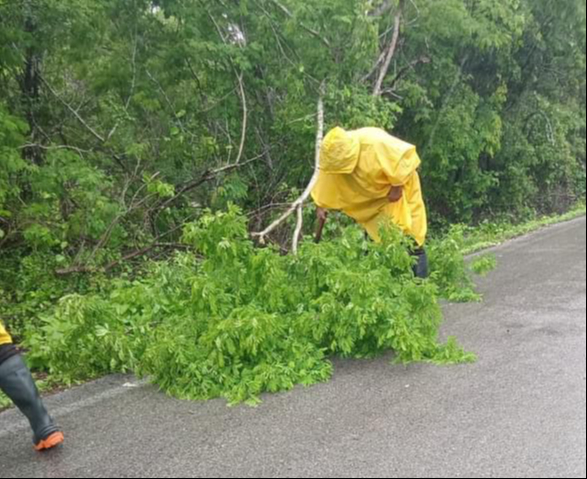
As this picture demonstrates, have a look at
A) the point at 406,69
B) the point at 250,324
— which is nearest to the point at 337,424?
the point at 250,324

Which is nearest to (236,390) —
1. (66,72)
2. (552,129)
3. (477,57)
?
(66,72)

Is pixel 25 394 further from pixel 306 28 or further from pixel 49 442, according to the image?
pixel 306 28

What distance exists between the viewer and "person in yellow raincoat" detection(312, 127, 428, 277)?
5301 millimetres

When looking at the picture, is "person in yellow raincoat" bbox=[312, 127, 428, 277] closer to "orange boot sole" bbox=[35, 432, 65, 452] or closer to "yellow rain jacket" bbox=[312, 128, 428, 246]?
"yellow rain jacket" bbox=[312, 128, 428, 246]

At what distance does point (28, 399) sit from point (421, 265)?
3488mm

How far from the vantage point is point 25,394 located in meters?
3.33

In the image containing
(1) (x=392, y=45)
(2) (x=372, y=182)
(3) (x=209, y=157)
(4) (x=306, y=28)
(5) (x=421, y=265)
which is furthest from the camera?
(1) (x=392, y=45)

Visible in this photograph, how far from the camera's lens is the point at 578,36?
11.5 m

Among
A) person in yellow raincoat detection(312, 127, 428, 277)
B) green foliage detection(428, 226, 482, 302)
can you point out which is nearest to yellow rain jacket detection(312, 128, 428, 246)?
person in yellow raincoat detection(312, 127, 428, 277)

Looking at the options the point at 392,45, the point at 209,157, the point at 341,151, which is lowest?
the point at 341,151

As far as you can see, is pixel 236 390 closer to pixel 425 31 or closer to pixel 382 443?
pixel 382 443

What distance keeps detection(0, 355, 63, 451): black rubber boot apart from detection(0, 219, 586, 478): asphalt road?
0.09 meters

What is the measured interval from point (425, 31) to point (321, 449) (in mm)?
7415

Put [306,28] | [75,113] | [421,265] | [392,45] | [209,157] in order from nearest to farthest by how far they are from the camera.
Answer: [421,265], [306,28], [75,113], [209,157], [392,45]
